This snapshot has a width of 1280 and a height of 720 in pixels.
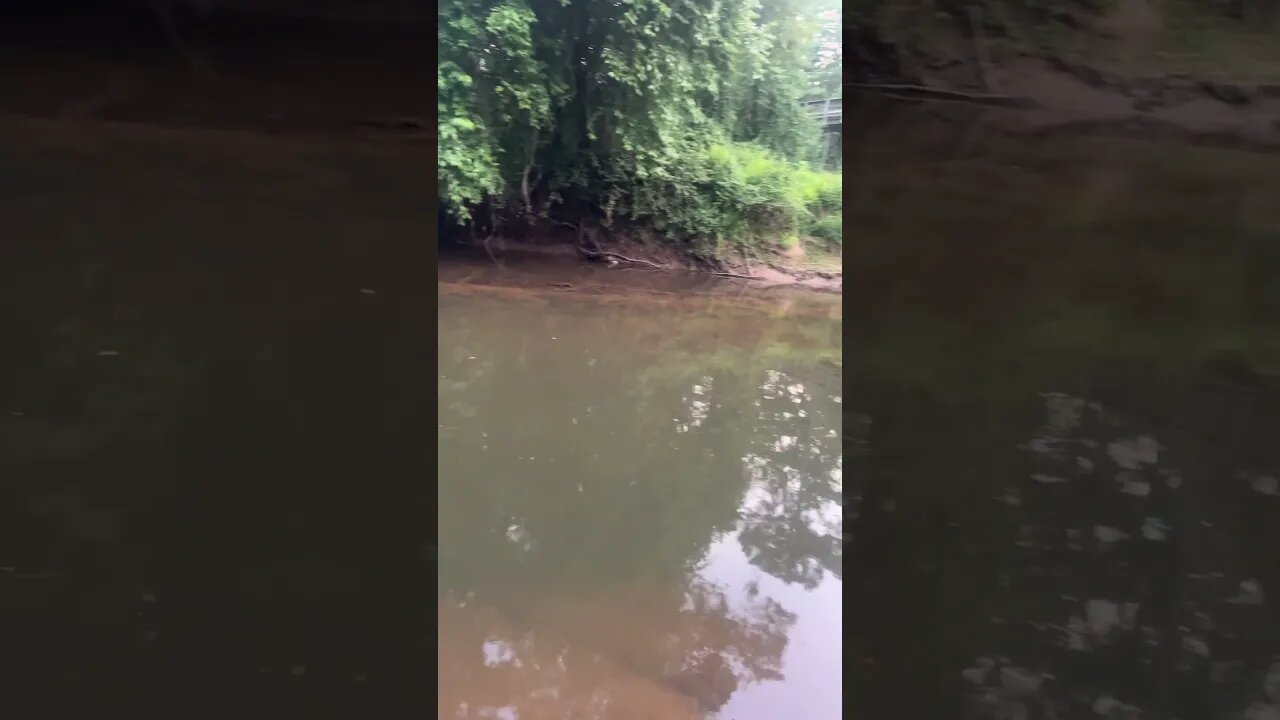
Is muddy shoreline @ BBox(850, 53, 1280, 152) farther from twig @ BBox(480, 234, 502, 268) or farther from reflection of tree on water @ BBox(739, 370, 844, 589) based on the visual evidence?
twig @ BBox(480, 234, 502, 268)

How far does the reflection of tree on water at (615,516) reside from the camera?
87.7 inches

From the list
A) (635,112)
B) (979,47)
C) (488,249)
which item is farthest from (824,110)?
(979,47)

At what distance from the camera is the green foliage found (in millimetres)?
5484

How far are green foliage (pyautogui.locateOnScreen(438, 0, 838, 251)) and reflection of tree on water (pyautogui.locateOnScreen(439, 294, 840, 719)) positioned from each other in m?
1.42

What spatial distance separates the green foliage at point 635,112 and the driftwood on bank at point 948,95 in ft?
15.0

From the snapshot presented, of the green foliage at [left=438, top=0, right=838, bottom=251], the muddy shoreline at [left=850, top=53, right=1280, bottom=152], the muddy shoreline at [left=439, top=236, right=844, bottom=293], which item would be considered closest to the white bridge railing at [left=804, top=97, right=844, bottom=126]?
the green foliage at [left=438, top=0, right=838, bottom=251]

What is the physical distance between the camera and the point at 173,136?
85cm

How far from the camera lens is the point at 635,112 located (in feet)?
19.6

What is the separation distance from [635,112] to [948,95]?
211 inches

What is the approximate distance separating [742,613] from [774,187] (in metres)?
4.52

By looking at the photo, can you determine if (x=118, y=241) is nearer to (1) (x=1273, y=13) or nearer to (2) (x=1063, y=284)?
(2) (x=1063, y=284)

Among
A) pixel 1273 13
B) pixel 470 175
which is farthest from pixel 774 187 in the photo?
pixel 1273 13

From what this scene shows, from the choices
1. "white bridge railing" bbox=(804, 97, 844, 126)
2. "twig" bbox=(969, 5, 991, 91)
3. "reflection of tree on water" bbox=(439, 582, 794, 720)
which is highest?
Result: "white bridge railing" bbox=(804, 97, 844, 126)

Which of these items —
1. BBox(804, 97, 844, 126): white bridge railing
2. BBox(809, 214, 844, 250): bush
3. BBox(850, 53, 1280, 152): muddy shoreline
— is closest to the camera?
BBox(850, 53, 1280, 152): muddy shoreline
